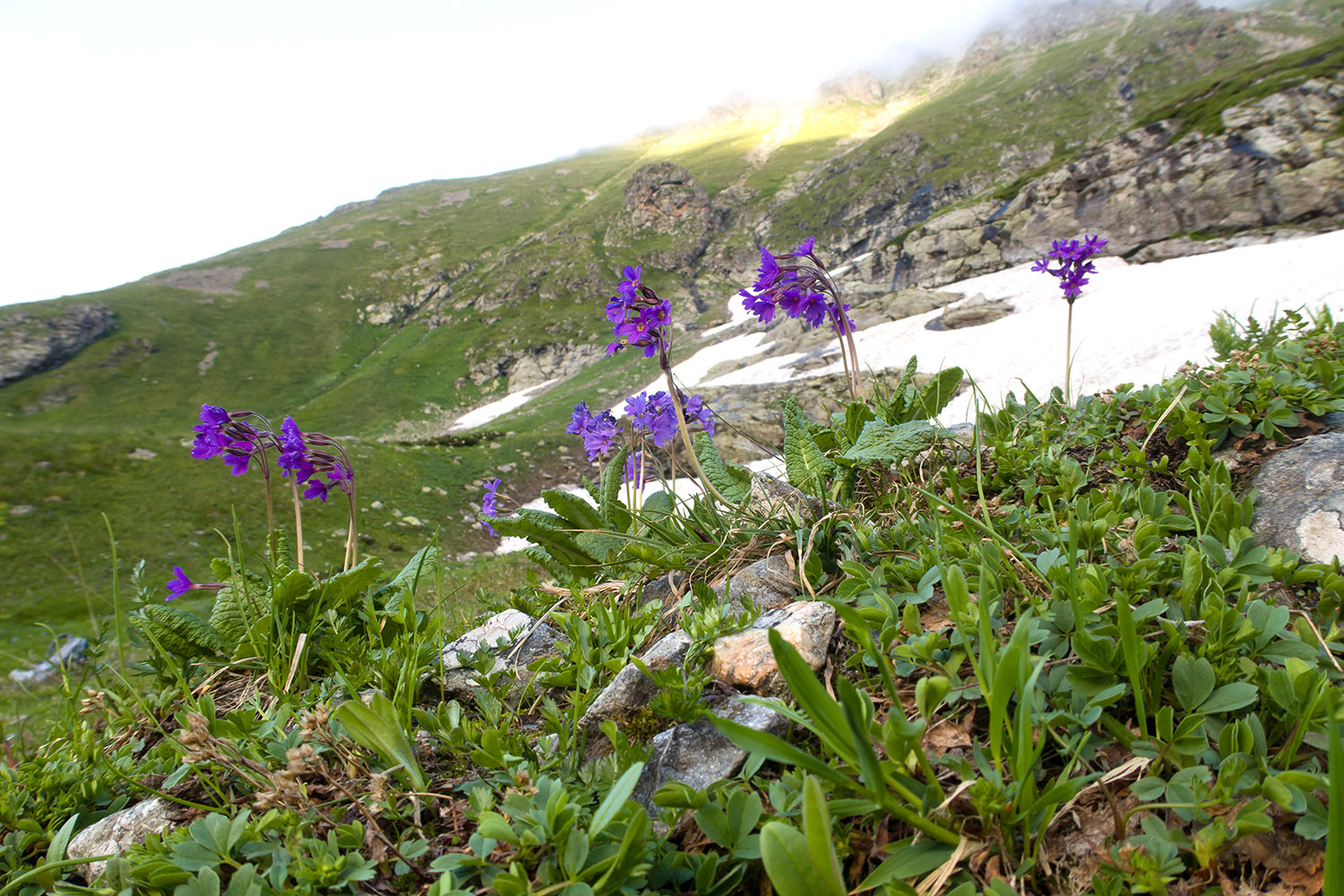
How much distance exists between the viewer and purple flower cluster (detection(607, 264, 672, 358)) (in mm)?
3021

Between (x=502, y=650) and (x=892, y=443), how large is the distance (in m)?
1.90

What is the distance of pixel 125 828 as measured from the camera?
1.68m

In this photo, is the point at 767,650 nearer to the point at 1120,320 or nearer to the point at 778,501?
the point at 778,501

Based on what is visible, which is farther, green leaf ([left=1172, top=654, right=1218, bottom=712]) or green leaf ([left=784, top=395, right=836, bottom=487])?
green leaf ([left=784, top=395, right=836, bottom=487])

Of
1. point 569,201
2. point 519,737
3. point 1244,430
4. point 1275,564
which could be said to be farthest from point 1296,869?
point 569,201

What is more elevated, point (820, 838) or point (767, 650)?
point (820, 838)

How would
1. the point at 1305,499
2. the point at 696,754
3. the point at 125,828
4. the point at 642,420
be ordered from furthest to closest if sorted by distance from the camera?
the point at 642,420, the point at 1305,499, the point at 125,828, the point at 696,754

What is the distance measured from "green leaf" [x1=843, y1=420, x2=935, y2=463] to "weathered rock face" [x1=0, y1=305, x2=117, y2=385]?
80488mm

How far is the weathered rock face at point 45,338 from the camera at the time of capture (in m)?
56.3

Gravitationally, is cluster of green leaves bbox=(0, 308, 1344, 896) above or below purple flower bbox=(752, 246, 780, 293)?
below

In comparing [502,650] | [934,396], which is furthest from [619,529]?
[934,396]

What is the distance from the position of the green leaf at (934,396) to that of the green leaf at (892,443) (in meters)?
0.60

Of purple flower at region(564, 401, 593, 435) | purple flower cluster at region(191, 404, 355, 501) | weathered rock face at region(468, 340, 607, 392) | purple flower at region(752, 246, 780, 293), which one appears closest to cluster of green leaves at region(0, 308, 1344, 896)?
purple flower cluster at region(191, 404, 355, 501)

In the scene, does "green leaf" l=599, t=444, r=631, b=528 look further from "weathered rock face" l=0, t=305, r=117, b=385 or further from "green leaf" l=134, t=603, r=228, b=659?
"weathered rock face" l=0, t=305, r=117, b=385
